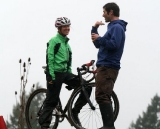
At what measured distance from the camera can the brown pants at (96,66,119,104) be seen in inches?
356

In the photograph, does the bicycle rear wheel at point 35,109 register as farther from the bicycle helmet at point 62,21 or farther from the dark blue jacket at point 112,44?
the dark blue jacket at point 112,44

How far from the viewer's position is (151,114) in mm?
87000

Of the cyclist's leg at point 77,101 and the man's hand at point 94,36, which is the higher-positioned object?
the man's hand at point 94,36

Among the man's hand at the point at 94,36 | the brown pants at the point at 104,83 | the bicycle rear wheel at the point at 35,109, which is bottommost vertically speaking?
the bicycle rear wheel at the point at 35,109

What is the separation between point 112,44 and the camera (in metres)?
8.81

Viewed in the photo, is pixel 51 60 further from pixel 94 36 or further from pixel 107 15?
pixel 107 15

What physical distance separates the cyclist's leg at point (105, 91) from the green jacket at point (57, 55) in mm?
775

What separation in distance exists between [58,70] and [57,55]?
0.23 m

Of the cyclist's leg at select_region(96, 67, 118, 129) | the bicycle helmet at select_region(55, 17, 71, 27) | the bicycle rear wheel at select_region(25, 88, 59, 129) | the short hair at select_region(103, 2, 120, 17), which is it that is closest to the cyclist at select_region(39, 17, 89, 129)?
the bicycle helmet at select_region(55, 17, 71, 27)

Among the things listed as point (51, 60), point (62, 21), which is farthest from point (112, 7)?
point (51, 60)

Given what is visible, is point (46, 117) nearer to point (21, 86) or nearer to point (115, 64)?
point (21, 86)

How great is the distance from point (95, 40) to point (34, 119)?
228cm

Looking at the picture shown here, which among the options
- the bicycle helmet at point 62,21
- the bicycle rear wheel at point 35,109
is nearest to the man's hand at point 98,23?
the bicycle helmet at point 62,21

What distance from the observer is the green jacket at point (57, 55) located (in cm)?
960
